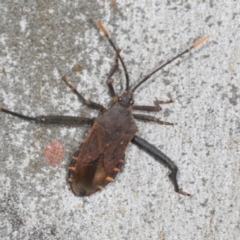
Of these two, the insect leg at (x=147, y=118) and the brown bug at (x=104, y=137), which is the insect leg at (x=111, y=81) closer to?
the brown bug at (x=104, y=137)

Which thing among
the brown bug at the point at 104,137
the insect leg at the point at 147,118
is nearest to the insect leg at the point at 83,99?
the brown bug at the point at 104,137

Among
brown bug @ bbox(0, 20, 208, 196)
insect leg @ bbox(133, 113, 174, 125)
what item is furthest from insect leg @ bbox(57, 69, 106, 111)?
insect leg @ bbox(133, 113, 174, 125)

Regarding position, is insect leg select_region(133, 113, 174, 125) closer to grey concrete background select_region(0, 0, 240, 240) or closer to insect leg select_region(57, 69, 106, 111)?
grey concrete background select_region(0, 0, 240, 240)

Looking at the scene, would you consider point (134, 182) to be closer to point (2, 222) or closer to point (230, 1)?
point (2, 222)

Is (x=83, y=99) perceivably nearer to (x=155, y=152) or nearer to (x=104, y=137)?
(x=104, y=137)

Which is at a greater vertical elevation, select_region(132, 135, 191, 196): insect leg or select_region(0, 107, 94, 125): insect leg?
select_region(0, 107, 94, 125): insect leg

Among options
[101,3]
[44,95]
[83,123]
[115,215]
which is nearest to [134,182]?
[115,215]

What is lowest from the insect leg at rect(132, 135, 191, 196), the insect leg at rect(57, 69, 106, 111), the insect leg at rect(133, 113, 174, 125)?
the insect leg at rect(132, 135, 191, 196)

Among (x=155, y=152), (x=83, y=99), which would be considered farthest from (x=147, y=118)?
(x=83, y=99)
